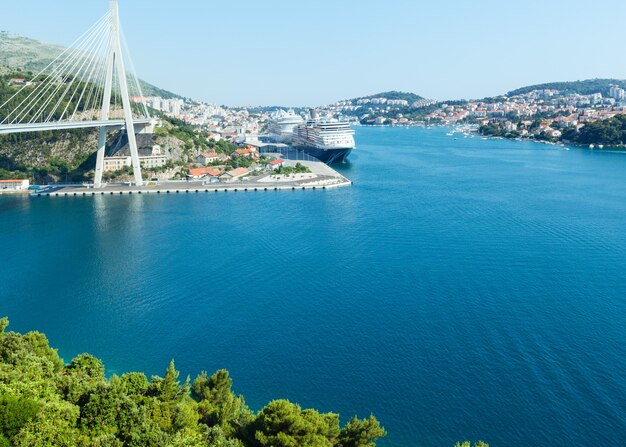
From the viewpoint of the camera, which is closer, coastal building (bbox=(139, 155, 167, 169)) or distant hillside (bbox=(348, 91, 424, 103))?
coastal building (bbox=(139, 155, 167, 169))

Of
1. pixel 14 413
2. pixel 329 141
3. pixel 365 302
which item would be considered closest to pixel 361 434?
pixel 14 413

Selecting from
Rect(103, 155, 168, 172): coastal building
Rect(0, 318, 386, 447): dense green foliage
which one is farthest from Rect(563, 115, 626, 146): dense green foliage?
Rect(0, 318, 386, 447): dense green foliage

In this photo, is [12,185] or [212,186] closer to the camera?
[12,185]

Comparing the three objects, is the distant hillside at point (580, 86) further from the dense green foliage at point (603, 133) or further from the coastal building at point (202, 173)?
the coastal building at point (202, 173)

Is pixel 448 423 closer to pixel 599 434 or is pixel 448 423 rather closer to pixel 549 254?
pixel 599 434

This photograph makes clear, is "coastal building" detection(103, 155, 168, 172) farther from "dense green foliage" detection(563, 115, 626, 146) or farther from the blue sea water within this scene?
→ "dense green foliage" detection(563, 115, 626, 146)

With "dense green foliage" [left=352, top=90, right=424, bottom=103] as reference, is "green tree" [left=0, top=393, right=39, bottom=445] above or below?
below

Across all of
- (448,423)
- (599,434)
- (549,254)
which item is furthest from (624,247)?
(448,423)

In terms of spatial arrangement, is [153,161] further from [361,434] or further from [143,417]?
[361,434]
